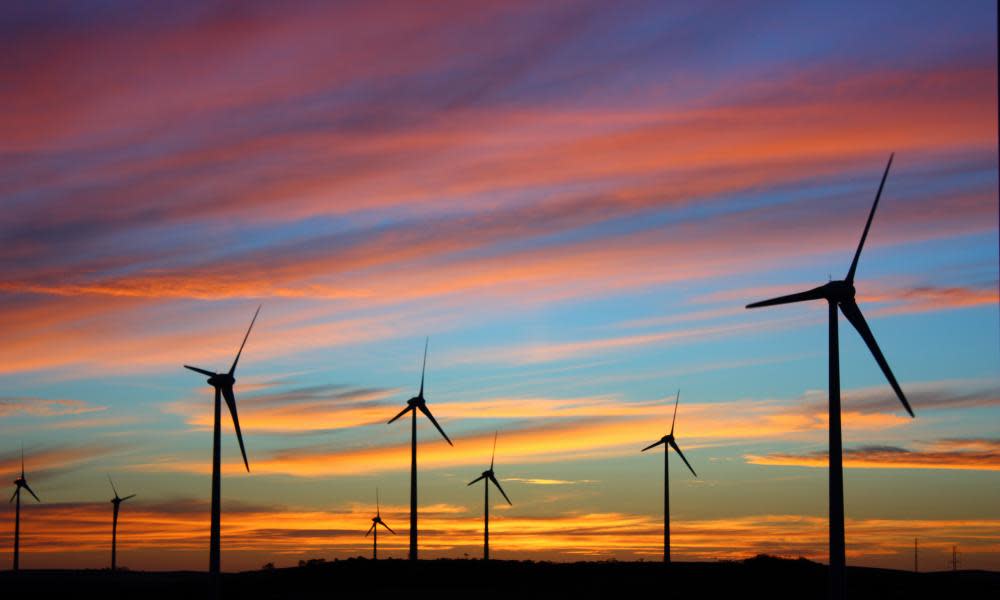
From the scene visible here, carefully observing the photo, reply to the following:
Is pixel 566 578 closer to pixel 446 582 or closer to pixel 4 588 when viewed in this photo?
pixel 446 582

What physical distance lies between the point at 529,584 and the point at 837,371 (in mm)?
71169

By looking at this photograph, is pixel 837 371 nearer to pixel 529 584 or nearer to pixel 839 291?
pixel 839 291

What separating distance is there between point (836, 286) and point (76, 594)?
313 ft

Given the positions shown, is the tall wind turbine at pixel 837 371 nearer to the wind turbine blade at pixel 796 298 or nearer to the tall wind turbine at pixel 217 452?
the wind turbine blade at pixel 796 298

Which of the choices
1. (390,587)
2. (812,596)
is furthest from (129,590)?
(812,596)

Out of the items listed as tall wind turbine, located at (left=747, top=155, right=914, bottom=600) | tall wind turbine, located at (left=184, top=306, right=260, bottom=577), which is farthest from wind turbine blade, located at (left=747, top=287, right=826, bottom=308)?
tall wind turbine, located at (left=184, top=306, right=260, bottom=577)

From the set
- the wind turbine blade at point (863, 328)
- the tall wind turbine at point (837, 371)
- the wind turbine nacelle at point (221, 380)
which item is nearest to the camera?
the tall wind turbine at point (837, 371)

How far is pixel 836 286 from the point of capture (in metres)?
80.0

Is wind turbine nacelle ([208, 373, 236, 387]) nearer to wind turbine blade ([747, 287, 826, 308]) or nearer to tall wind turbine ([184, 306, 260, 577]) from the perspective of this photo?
tall wind turbine ([184, 306, 260, 577])

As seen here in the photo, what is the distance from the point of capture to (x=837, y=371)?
73.2 m

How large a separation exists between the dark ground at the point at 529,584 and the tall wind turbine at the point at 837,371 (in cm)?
5284

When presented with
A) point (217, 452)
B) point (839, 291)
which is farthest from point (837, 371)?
Result: point (217, 452)

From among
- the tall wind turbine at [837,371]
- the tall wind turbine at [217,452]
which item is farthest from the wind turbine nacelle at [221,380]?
the tall wind turbine at [837,371]

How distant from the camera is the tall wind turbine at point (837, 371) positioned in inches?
2749
